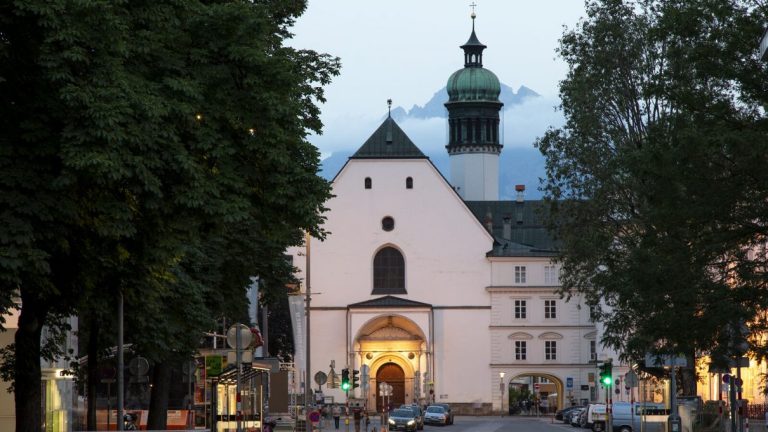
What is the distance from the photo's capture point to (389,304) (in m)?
112

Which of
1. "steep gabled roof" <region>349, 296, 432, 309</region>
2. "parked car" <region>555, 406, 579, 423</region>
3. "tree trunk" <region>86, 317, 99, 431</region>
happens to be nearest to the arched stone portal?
"steep gabled roof" <region>349, 296, 432, 309</region>

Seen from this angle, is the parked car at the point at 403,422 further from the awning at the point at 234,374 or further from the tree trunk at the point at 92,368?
the tree trunk at the point at 92,368

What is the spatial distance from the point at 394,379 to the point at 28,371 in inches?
3506

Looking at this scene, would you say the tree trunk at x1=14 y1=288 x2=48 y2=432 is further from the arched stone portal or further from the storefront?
the arched stone portal

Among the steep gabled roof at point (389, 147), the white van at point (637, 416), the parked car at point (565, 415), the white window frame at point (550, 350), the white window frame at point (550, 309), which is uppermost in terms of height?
the steep gabled roof at point (389, 147)

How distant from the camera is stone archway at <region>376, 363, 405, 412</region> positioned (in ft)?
373

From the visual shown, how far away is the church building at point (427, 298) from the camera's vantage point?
113188mm

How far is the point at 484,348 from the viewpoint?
11488 cm

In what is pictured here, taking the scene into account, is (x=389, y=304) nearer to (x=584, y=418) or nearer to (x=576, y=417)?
(x=576, y=417)

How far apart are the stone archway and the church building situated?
99mm

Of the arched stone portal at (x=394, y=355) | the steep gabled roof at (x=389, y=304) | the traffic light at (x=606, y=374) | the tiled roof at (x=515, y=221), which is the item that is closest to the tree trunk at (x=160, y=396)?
the traffic light at (x=606, y=374)

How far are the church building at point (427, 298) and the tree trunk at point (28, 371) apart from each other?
A: 283 ft

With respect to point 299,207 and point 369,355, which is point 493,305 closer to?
point 369,355

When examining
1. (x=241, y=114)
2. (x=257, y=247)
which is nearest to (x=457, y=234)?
(x=257, y=247)
